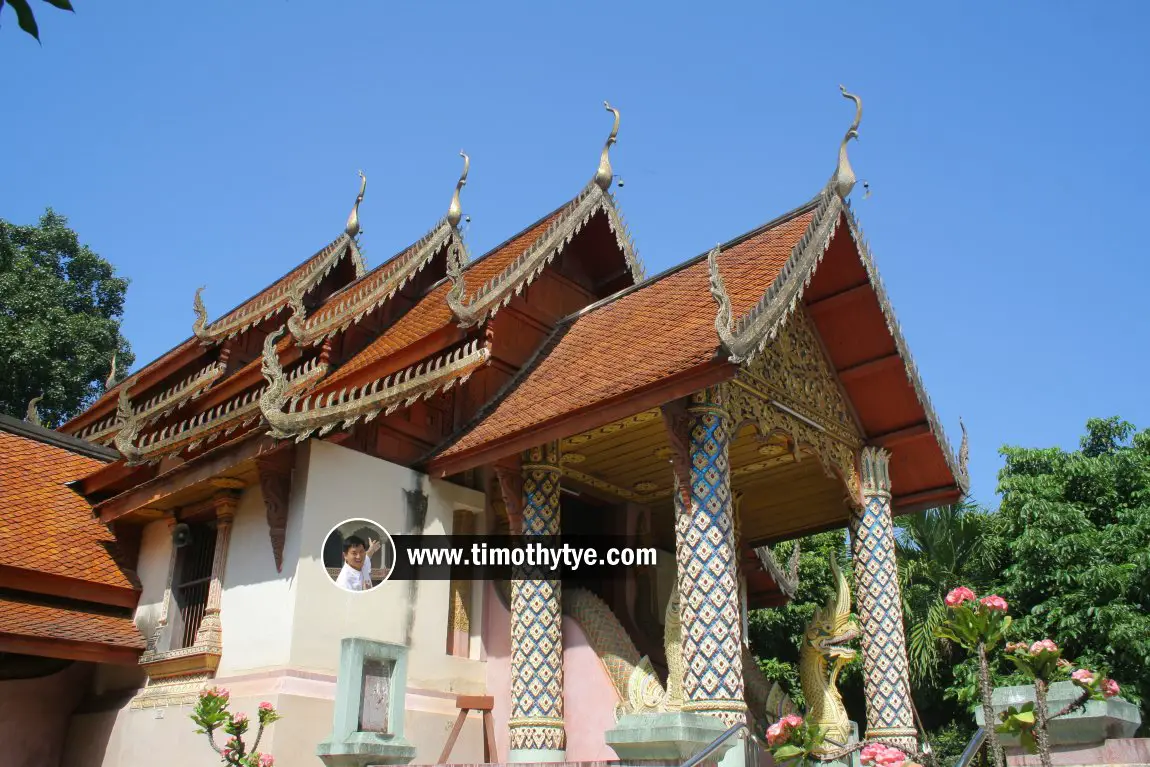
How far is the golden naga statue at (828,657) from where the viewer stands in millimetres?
8109

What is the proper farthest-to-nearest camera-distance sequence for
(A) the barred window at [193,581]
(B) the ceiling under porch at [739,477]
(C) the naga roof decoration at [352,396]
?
(B) the ceiling under porch at [739,477], (A) the barred window at [193,581], (C) the naga roof decoration at [352,396]

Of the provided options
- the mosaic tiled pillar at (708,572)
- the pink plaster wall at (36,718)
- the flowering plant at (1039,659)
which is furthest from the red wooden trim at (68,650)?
the flowering plant at (1039,659)

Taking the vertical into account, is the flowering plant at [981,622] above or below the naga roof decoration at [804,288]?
below

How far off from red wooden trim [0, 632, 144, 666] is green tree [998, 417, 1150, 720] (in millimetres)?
11365

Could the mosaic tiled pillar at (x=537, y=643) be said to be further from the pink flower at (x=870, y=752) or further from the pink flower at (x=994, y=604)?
the pink flower at (x=994, y=604)

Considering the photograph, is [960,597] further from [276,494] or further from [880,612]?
[276,494]

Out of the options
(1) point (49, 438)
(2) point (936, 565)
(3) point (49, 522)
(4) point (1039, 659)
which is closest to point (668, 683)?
(4) point (1039, 659)

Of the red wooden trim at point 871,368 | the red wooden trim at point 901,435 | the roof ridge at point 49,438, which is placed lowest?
the red wooden trim at point 901,435

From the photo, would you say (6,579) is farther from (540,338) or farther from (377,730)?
(540,338)

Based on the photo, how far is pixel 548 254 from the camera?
9852 millimetres

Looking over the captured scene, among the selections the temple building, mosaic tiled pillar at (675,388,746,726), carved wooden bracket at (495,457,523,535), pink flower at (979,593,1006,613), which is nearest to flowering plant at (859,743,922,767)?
pink flower at (979,593,1006,613)

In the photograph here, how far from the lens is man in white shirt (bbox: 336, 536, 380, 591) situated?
7645 millimetres

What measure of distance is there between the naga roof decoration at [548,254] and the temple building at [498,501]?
32 mm

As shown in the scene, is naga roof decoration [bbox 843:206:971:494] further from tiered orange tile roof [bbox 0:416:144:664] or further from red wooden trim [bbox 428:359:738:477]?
tiered orange tile roof [bbox 0:416:144:664]
